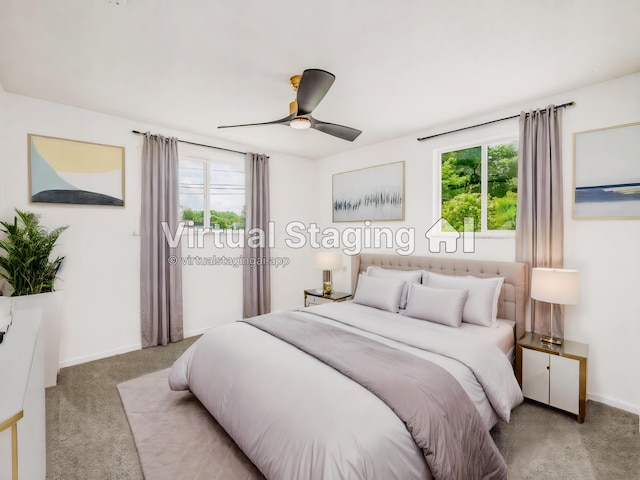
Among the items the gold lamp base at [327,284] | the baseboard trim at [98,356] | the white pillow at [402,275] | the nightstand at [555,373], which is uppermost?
the white pillow at [402,275]

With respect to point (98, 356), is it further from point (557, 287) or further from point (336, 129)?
point (557, 287)

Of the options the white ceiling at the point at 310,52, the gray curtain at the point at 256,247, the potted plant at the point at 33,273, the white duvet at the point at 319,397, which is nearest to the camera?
the white duvet at the point at 319,397

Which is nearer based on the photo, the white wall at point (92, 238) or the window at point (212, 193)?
the white wall at point (92, 238)

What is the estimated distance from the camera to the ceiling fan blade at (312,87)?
1.82m

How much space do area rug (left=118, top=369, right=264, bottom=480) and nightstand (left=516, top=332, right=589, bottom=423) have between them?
2.23m

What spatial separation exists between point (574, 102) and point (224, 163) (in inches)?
156

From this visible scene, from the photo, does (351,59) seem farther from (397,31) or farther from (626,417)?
(626,417)

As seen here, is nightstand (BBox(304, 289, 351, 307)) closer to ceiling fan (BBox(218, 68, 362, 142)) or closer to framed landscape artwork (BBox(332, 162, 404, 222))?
framed landscape artwork (BBox(332, 162, 404, 222))

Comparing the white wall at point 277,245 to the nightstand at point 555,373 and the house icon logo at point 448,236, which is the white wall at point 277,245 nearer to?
the house icon logo at point 448,236

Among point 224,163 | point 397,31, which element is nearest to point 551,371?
point 397,31

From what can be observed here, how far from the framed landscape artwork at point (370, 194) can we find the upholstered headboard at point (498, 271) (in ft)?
2.09

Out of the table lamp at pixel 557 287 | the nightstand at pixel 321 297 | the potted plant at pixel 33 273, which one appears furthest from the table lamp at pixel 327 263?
the potted plant at pixel 33 273

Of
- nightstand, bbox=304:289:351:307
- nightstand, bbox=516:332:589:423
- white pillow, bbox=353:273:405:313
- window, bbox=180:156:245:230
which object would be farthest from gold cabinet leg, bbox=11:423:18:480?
nightstand, bbox=304:289:351:307

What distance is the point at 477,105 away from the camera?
120 inches
